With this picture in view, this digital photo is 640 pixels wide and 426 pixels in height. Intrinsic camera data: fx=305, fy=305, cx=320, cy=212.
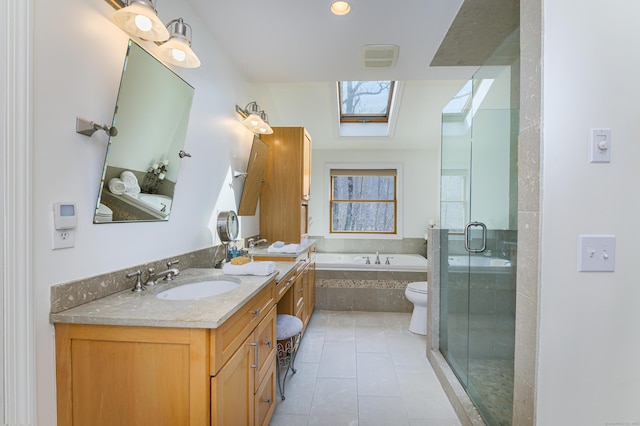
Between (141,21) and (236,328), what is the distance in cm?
127

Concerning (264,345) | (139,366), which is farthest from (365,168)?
(139,366)

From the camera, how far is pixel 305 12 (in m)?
1.90

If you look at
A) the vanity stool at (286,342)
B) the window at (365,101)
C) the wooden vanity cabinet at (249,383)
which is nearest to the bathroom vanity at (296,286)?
the vanity stool at (286,342)

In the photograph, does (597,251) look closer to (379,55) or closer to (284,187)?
(379,55)

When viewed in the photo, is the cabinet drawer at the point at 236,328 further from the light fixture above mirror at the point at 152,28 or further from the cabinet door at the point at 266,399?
the light fixture above mirror at the point at 152,28

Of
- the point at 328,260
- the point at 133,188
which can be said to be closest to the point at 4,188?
the point at 133,188

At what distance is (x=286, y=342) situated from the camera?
239 centimetres

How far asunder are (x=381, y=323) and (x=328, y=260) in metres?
1.41

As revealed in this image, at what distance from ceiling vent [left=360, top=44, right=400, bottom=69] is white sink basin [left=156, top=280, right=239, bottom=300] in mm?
1960

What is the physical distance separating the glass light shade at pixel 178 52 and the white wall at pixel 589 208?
4.65ft

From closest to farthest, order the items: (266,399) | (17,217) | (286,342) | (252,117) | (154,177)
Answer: (17,217)
(154,177)
(266,399)
(286,342)
(252,117)

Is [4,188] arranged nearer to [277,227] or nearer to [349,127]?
[277,227]

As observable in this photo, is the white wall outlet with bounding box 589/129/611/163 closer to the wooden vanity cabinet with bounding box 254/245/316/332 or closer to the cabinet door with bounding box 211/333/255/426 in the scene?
the cabinet door with bounding box 211/333/255/426

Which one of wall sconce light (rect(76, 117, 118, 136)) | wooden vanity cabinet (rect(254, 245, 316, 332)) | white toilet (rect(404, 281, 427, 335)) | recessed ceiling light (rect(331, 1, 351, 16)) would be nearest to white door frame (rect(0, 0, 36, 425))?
wall sconce light (rect(76, 117, 118, 136))
